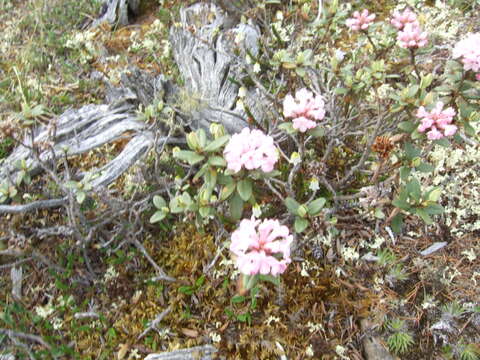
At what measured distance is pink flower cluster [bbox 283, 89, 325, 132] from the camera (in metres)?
1.78

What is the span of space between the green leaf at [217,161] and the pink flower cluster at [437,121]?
0.90 meters

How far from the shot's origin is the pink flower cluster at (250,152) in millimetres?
1590

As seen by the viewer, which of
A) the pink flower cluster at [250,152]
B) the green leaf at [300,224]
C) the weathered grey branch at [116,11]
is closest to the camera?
the pink flower cluster at [250,152]

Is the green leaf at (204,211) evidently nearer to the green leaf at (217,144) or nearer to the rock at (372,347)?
the green leaf at (217,144)

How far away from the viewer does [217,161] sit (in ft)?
5.75

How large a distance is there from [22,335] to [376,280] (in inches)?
78.2

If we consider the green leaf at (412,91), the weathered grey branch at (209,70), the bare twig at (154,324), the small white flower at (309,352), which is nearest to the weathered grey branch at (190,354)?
the bare twig at (154,324)

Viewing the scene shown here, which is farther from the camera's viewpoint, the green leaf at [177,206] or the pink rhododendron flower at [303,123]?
the green leaf at [177,206]

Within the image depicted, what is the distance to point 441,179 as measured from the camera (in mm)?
2551

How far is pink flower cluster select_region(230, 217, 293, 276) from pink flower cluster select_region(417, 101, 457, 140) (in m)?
0.84

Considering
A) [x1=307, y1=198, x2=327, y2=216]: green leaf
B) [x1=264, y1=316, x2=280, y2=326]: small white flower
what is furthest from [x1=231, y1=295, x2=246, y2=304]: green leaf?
[x1=307, y1=198, x2=327, y2=216]: green leaf

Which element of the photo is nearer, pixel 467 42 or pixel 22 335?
pixel 467 42

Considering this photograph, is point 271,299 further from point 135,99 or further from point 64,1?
point 64,1

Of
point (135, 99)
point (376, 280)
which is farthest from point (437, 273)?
point (135, 99)
